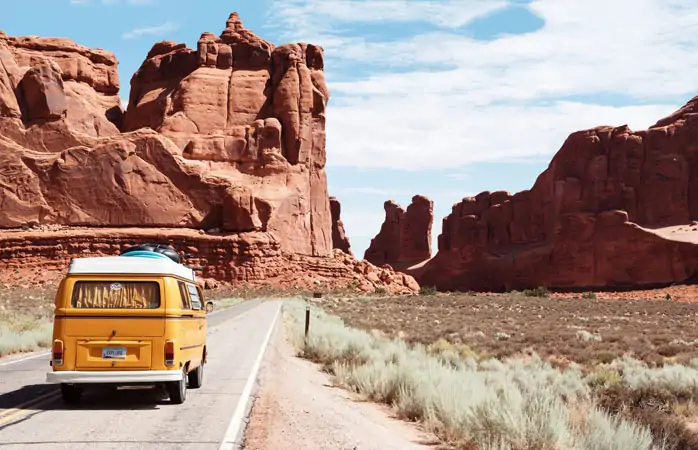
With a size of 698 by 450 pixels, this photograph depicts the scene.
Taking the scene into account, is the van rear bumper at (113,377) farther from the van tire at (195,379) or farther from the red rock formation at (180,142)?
the red rock formation at (180,142)

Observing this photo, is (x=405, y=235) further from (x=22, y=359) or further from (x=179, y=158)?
(x=22, y=359)

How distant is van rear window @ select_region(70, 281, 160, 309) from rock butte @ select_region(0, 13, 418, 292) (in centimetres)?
6534

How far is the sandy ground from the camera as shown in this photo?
30.0 ft

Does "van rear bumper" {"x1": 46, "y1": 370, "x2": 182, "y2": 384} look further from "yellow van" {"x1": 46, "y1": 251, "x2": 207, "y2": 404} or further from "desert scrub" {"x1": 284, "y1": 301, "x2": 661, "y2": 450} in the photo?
"desert scrub" {"x1": 284, "y1": 301, "x2": 661, "y2": 450}

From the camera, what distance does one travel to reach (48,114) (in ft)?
279

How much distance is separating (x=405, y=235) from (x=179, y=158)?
55.0m

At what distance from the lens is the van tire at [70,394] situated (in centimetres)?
1179

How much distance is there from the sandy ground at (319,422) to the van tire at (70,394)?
8.67 feet

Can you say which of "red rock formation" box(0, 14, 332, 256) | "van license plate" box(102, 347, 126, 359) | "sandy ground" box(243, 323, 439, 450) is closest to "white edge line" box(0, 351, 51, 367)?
"sandy ground" box(243, 323, 439, 450)

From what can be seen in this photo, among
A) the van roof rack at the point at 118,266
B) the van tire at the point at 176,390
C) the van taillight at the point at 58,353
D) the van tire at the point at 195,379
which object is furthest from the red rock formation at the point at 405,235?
the van taillight at the point at 58,353

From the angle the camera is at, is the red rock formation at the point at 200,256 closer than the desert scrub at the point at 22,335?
No

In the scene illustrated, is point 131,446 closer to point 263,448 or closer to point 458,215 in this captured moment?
point 263,448

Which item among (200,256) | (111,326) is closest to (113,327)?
(111,326)

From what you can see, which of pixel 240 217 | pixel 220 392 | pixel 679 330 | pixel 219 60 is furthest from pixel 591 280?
pixel 220 392
